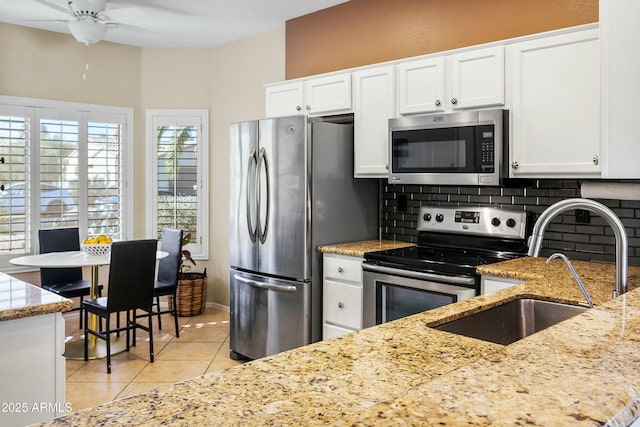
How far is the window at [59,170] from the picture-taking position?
4660mm

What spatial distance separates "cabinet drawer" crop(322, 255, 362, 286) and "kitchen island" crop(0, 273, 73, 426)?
1.87m

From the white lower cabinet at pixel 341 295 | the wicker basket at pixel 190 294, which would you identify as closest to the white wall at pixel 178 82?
the wicker basket at pixel 190 294

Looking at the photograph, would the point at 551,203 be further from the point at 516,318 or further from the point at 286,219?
the point at 286,219

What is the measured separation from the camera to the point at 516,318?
1.83 meters

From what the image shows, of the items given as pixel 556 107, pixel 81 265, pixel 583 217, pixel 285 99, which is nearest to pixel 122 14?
pixel 285 99

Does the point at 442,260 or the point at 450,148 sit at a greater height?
the point at 450,148

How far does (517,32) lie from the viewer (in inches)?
126

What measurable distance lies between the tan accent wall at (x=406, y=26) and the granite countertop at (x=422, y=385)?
226 cm

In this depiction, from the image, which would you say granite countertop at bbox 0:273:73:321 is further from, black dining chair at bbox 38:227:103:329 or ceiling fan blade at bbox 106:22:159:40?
ceiling fan blade at bbox 106:22:159:40

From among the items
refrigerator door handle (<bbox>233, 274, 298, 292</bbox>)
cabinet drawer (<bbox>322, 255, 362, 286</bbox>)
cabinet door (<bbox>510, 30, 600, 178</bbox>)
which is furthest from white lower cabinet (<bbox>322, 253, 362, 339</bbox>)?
cabinet door (<bbox>510, 30, 600, 178</bbox>)

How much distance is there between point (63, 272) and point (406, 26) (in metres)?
3.45

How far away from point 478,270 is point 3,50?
14.6ft

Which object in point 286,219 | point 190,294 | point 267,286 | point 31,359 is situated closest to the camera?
point 31,359

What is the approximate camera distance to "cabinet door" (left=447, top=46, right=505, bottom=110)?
9.71 ft
